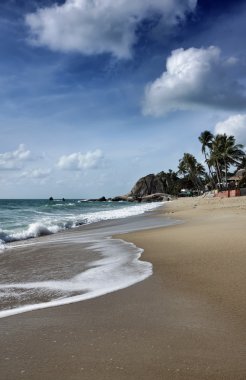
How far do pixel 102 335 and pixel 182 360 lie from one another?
956 millimetres

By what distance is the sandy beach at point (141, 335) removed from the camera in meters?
2.89

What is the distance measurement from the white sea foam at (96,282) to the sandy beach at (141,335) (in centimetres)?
27

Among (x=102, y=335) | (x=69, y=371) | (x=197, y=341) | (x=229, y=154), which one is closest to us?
(x=69, y=371)

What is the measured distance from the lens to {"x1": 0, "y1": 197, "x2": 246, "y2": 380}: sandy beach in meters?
2.89

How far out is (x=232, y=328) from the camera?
12.0 feet

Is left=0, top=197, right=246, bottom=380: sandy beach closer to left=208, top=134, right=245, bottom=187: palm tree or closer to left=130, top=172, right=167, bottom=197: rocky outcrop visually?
left=208, top=134, right=245, bottom=187: palm tree

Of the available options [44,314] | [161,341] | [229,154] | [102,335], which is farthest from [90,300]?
[229,154]

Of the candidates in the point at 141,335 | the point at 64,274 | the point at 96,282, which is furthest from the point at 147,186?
the point at 141,335

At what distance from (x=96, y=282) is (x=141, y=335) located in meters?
2.63

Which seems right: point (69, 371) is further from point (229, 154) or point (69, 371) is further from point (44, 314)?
point (229, 154)

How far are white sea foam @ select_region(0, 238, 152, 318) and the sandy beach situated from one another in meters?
0.27

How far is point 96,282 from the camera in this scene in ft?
20.1

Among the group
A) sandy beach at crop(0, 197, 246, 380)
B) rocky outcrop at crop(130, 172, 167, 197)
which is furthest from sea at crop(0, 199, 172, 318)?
rocky outcrop at crop(130, 172, 167, 197)

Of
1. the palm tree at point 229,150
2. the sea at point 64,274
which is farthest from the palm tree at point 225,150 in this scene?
the sea at point 64,274
